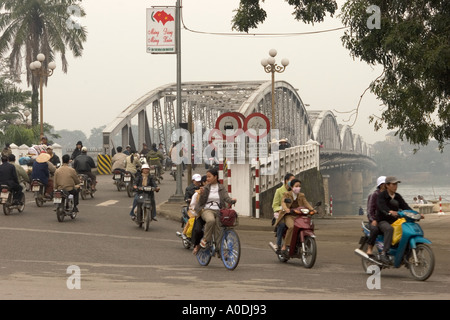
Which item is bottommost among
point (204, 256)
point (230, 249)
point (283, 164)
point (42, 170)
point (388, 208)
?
point (204, 256)

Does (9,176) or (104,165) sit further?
(104,165)

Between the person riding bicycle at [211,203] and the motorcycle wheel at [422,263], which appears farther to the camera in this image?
the person riding bicycle at [211,203]

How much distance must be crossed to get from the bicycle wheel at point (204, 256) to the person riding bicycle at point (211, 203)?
209 millimetres

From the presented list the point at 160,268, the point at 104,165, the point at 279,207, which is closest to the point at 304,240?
the point at 279,207

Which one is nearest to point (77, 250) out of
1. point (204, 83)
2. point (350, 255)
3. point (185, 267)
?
point (185, 267)

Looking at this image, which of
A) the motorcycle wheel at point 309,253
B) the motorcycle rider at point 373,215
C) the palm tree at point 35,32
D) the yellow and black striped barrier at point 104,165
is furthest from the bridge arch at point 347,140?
the motorcycle rider at point 373,215

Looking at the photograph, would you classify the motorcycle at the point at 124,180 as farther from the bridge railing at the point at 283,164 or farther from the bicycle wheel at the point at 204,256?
the bicycle wheel at the point at 204,256

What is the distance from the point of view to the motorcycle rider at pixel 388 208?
11641 mm

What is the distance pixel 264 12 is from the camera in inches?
791

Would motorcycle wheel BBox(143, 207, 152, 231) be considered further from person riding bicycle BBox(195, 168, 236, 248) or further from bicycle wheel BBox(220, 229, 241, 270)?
bicycle wheel BBox(220, 229, 241, 270)

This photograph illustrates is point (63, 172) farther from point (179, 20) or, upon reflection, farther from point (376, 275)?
point (376, 275)

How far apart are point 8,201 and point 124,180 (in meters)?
7.21

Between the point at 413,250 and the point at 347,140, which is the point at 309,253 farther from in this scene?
the point at 347,140

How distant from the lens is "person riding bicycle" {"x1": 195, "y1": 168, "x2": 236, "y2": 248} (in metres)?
12.9
